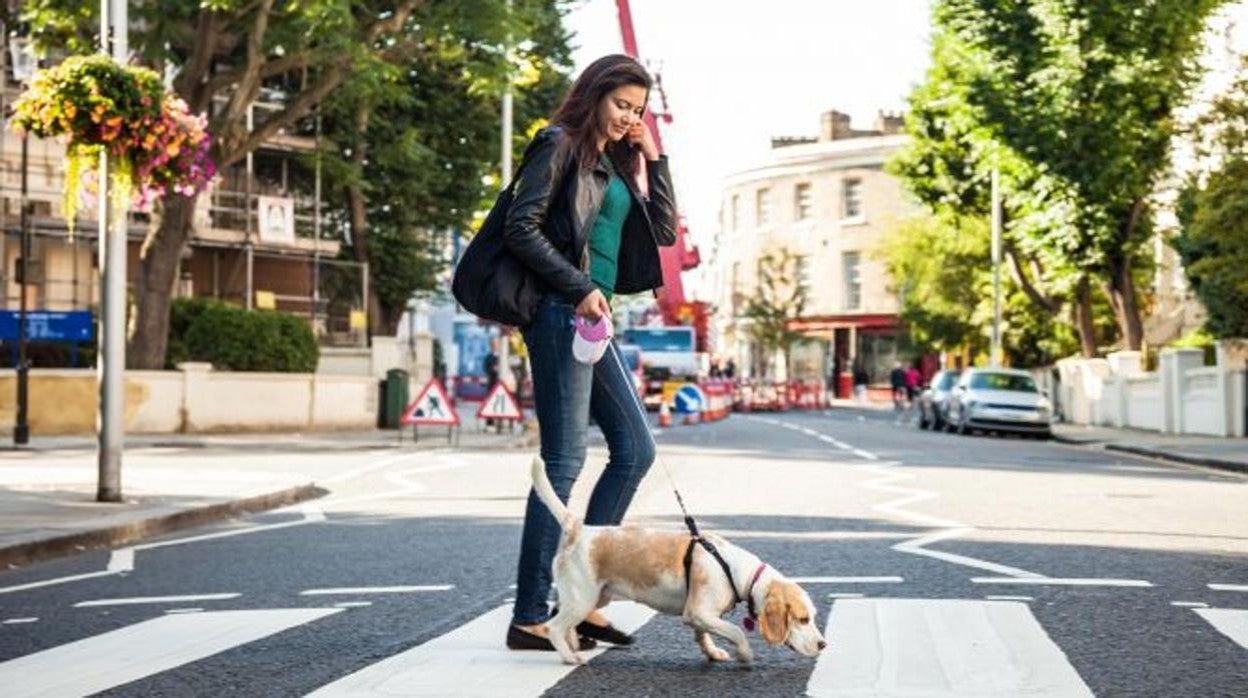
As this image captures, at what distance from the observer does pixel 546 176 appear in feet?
19.2

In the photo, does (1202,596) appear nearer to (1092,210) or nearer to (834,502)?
(834,502)

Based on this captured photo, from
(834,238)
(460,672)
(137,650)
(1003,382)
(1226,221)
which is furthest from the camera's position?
(834,238)

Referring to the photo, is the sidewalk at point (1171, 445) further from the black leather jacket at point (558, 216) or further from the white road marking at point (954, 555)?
the black leather jacket at point (558, 216)

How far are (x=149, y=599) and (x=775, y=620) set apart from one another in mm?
3809

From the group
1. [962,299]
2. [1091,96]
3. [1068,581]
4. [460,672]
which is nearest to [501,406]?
[1091,96]

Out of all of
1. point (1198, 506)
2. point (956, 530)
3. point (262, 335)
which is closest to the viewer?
point (956, 530)

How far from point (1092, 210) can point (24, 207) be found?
22743mm

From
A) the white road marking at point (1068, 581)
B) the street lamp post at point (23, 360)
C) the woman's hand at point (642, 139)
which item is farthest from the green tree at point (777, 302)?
the woman's hand at point (642, 139)

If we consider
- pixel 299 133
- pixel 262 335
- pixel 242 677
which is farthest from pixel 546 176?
pixel 299 133

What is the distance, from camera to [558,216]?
19.6 feet

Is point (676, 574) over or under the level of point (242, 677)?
over

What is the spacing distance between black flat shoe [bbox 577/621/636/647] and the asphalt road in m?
0.05

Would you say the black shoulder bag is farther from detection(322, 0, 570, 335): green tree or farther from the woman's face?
detection(322, 0, 570, 335): green tree

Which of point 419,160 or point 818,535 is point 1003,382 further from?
point 818,535
